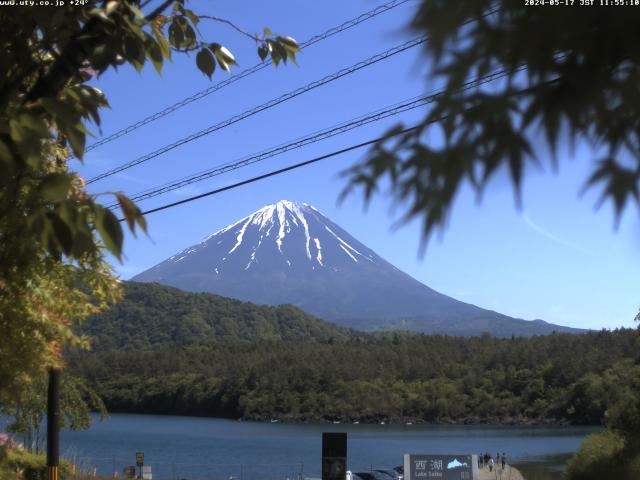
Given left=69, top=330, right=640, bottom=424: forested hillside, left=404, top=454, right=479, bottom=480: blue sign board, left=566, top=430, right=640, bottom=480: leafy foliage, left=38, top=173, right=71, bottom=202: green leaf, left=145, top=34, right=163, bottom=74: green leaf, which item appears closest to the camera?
left=38, top=173, right=71, bottom=202: green leaf

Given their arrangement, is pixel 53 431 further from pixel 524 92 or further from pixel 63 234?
pixel 524 92

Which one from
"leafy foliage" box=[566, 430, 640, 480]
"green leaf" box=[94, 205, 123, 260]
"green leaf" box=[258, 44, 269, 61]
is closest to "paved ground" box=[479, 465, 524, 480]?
"leafy foliage" box=[566, 430, 640, 480]

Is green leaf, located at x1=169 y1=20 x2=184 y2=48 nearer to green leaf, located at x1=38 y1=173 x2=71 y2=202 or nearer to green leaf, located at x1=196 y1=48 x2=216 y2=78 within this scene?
green leaf, located at x1=196 y1=48 x2=216 y2=78

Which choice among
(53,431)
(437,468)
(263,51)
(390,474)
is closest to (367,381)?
(390,474)

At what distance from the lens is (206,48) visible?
5.47 m

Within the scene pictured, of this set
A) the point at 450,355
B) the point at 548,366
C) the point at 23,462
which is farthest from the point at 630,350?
the point at 23,462

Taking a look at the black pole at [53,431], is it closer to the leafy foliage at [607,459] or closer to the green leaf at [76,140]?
the green leaf at [76,140]

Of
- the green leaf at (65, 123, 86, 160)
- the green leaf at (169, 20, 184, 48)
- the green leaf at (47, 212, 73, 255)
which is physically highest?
the green leaf at (169, 20, 184, 48)

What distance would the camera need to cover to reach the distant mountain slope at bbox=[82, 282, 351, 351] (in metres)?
150

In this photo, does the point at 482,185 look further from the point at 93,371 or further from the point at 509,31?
the point at 93,371

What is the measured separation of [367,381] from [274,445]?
4500 cm

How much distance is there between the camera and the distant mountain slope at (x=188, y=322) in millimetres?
149750

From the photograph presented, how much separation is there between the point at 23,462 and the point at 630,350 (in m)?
87.1

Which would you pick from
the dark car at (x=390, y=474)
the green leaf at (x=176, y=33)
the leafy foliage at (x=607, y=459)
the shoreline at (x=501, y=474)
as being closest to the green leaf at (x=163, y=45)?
the green leaf at (x=176, y=33)
